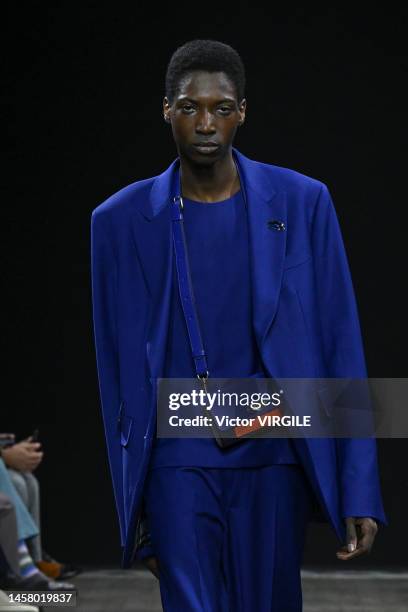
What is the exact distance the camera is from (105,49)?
6016 millimetres

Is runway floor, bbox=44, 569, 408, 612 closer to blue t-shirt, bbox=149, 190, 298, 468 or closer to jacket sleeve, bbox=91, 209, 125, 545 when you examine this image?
jacket sleeve, bbox=91, 209, 125, 545

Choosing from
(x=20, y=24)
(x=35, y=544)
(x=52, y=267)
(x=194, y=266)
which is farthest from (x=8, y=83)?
(x=194, y=266)

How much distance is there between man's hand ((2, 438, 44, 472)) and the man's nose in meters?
3.46

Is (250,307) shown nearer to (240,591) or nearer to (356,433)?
(356,433)

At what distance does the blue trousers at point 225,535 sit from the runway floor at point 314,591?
270 cm

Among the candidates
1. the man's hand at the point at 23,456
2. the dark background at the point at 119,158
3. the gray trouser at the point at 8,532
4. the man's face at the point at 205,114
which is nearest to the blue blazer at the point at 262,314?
the man's face at the point at 205,114

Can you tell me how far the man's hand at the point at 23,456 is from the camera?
5812mm

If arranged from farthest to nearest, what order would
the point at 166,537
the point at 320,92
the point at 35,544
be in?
1. the point at 320,92
2. the point at 35,544
3. the point at 166,537

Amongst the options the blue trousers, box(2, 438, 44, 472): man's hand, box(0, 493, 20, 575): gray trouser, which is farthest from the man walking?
box(2, 438, 44, 472): man's hand

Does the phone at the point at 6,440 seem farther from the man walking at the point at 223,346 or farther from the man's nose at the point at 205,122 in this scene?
the man's nose at the point at 205,122

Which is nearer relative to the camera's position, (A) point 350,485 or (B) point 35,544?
(A) point 350,485

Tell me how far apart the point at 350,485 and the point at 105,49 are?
12.4 ft

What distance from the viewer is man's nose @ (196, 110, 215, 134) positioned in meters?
2.49

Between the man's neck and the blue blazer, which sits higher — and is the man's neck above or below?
above
